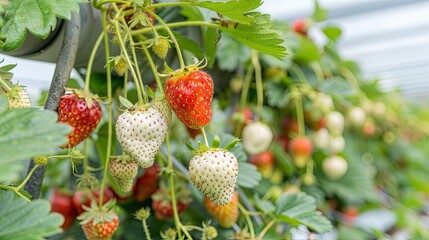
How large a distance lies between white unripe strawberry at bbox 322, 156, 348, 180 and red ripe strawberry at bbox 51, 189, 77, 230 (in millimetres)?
735

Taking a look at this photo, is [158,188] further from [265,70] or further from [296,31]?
[296,31]

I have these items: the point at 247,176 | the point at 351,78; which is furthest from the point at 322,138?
the point at 247,176

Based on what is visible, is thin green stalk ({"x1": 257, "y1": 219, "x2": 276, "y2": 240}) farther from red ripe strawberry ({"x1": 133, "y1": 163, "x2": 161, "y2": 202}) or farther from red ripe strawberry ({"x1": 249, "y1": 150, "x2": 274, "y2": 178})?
red ripe strawberry ({"x1": 249, "y1": 150, "x2": 274, "y2": 178})

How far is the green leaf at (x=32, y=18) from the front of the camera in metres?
0.57

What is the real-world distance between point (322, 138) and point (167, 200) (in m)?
A: 0.70

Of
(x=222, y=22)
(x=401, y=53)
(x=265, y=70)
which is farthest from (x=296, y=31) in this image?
(x=401, y=53)

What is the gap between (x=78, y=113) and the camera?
0.61m

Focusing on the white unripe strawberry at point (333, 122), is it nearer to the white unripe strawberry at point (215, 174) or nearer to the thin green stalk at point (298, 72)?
the thin green stalk at point (298, 72)

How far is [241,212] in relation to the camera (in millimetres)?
925

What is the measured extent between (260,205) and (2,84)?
46 cm

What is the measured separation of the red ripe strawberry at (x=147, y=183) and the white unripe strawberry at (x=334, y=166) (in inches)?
24.1

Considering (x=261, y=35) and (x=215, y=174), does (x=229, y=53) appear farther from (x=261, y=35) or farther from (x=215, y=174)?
(x=215, y=174)

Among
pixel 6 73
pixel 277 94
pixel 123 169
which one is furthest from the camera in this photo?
pixel 277 94

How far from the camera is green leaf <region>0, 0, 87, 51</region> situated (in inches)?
22.4
